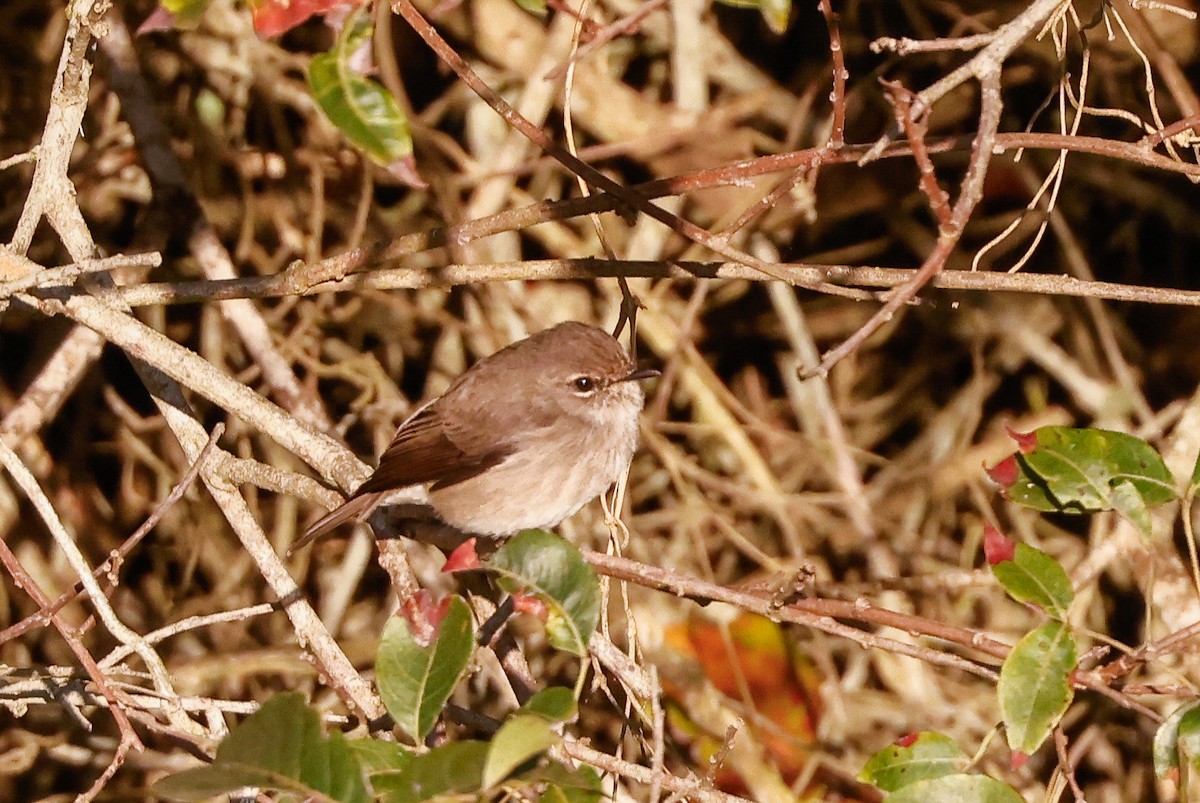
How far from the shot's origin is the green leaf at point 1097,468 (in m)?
2.91

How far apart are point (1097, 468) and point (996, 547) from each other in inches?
11.7

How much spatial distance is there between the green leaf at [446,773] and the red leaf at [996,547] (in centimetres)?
121

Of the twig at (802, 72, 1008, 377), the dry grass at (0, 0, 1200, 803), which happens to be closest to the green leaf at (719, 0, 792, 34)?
the twig at (802, 72, 1008, 377)

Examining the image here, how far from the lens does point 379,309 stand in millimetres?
6000

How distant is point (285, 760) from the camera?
205 centimetres

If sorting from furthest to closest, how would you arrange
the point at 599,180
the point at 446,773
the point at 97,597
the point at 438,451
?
the point at 438,451 < the point at 599,180 < the point at 97,597 < the point at 446,773

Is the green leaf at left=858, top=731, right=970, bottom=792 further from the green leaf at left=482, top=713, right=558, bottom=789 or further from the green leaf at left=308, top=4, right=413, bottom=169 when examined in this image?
the green leaf at left=308, top=4, right=413, bottom=169

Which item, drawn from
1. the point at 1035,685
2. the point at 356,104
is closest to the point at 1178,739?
the point at 1035,685

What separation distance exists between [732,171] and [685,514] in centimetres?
287

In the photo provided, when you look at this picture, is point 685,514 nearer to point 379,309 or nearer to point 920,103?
point 379,309

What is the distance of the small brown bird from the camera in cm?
487

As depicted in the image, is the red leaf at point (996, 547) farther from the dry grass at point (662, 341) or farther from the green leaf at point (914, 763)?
the dry grass at point (662, 341)

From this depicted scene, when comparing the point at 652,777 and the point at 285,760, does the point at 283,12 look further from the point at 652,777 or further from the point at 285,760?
the point at 652,777

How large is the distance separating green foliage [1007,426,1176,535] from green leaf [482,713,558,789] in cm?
143
